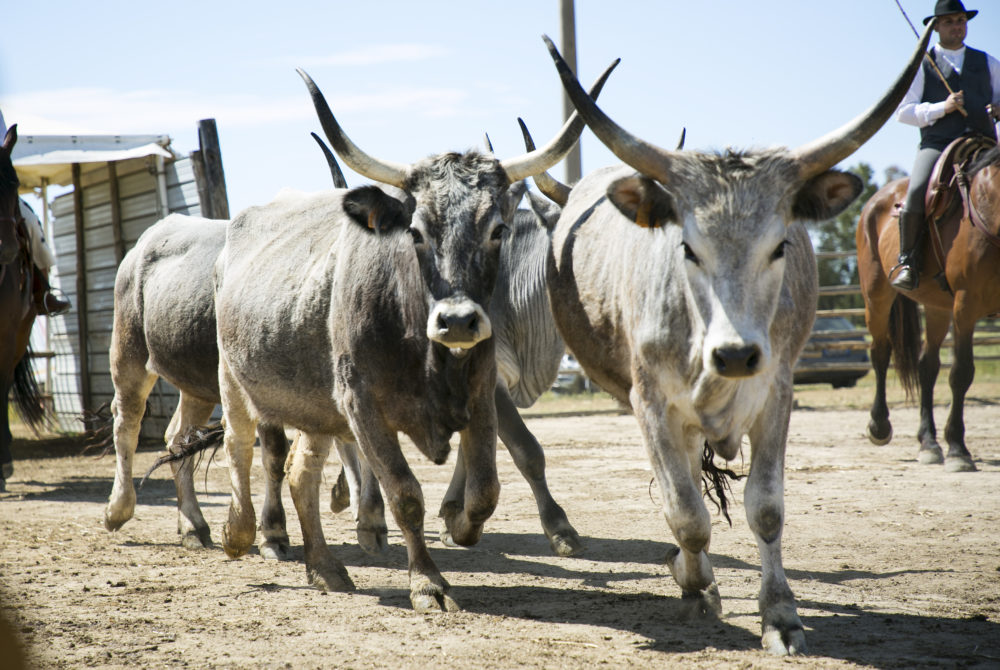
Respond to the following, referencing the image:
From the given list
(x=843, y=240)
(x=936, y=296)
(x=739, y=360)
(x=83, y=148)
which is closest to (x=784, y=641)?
(x=739, y=360)

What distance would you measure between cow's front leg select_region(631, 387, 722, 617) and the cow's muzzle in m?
0.69

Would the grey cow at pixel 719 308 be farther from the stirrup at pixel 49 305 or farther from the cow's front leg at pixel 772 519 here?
the stirrup at pixel 49 305

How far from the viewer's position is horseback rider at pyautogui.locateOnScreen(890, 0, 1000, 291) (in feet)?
27.6

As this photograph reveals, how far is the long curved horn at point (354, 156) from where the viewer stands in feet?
14.9

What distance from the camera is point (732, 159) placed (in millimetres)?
3760

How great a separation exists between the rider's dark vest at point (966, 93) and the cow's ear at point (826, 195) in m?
5.37

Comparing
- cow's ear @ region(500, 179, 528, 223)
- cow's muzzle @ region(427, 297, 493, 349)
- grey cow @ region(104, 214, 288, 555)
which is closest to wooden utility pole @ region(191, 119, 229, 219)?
grey cow @ region(104, 214, 288, 555)

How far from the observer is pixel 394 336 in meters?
4.49

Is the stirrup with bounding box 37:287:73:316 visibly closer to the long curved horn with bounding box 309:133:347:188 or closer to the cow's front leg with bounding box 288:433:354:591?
the long curved horn with bounding box 309:133:347:188

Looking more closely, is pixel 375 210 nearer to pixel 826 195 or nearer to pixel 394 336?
pixel 394 336

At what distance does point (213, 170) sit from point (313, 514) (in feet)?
24.0

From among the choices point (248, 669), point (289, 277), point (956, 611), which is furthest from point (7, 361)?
point (956, 611)

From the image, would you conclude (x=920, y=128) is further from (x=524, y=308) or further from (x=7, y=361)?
(x=7, y=361)

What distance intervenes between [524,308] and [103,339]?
9016 mm
